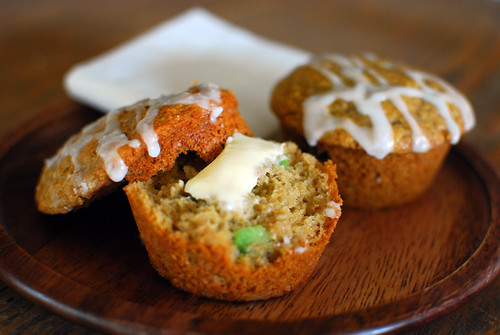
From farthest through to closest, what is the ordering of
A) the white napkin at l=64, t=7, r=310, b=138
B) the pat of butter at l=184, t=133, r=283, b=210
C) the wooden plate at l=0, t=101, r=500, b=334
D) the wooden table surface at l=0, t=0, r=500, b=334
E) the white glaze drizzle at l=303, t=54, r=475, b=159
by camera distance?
1. the wooden table surface at l=0, t=0, r=500, b=334
2. the white napkin at l=64, t=7, r=310, b=138
3. the white glaze drizzle at l=303, t=54, r=475, b=159
4. the pat of butter at l=184, t=133, r=283, b=210
5. the wooden plate at l=0, t=101, r=500, b=334

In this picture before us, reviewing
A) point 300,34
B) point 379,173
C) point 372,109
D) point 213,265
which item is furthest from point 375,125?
point 300,34

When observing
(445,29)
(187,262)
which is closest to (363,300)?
(187,262)

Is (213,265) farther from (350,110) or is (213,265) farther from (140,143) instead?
(350,110)

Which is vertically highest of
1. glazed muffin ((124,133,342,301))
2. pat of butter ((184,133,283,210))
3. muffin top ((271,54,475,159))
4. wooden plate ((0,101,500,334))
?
muffin top ((271,54,475,159))

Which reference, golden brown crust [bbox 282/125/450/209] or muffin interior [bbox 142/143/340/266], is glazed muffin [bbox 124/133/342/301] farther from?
golden brown crust [bbox 282/125/450/209]

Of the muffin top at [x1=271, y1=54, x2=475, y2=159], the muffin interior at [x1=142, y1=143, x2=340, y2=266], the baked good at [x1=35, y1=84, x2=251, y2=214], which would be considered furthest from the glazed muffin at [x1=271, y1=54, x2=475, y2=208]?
the baked good at [x1=35, y1=84, x2=251, y2=214]

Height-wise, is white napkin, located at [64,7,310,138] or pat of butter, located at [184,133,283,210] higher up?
pat of butter, located at [184,133,283,210]
